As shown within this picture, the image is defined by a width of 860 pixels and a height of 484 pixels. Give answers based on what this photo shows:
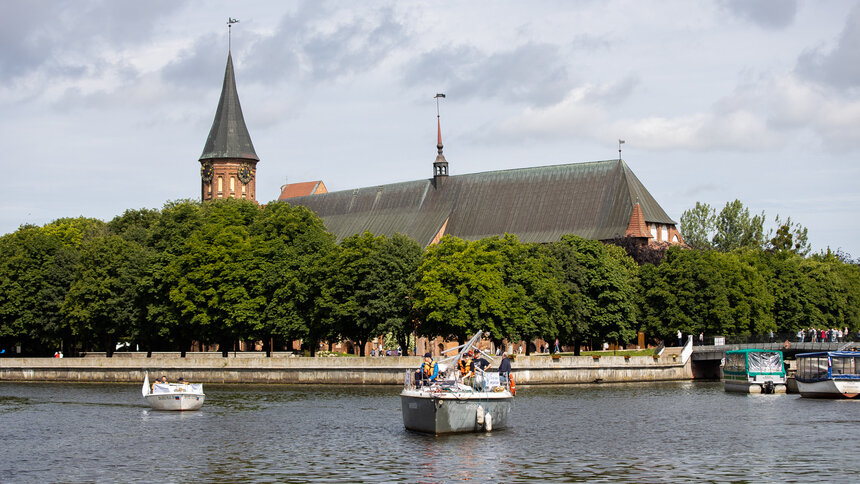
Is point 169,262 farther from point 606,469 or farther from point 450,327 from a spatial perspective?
point 606,469

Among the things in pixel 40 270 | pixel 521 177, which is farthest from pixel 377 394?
pixel 521 177

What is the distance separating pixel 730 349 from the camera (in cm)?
9281

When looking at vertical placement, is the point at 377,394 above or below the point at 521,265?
below

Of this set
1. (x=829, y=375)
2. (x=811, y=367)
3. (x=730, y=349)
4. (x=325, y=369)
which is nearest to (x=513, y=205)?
(x=730, y=349)

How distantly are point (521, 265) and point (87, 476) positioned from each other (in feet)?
196

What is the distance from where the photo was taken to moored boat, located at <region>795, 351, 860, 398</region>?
70.9m

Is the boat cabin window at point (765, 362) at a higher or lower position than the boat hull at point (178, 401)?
higher

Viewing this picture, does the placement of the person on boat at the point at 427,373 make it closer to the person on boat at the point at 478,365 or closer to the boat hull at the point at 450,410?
the boat hull at the point at 450,410

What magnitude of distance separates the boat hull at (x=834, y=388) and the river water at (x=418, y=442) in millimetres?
1153

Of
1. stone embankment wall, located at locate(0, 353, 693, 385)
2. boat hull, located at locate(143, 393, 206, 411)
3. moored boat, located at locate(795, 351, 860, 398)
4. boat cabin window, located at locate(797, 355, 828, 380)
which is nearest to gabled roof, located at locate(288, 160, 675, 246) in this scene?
stone embankment wall, located at locate(0, 353, 693, 385)

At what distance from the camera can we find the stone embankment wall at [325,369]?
84.5 m

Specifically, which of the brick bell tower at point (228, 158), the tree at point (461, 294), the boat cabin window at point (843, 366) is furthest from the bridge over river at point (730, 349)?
the brick bell tower at point (228, 158)

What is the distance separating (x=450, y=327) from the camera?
89.1m

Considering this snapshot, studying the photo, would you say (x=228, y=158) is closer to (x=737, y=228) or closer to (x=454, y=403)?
(x=737, y=228)
